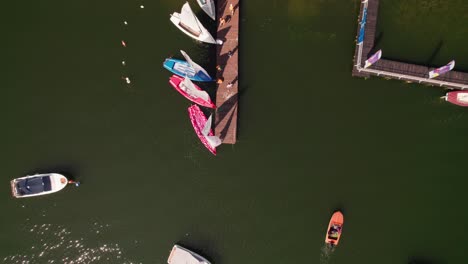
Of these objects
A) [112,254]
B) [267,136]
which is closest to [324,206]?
[267,136]

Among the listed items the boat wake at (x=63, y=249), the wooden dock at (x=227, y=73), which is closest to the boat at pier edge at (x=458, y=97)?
the wooden dock at (x=227, y=73)

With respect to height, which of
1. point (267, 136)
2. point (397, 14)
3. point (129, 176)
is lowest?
point (129, 176)

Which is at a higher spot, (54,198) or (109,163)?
(109,163)

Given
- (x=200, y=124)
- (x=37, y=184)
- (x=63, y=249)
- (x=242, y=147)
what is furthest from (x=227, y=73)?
(x=63, y=249)

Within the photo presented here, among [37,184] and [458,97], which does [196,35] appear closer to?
[37,184]

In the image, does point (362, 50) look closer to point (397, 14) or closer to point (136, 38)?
point (397, 14)

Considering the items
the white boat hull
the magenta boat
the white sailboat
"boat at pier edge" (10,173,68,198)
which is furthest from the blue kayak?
"boat at pier edge" (10,173,68,198)

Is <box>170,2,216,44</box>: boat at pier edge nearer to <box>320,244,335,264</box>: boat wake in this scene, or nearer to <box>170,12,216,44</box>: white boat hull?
<box>170,12,216,44</box>: white boat hull
